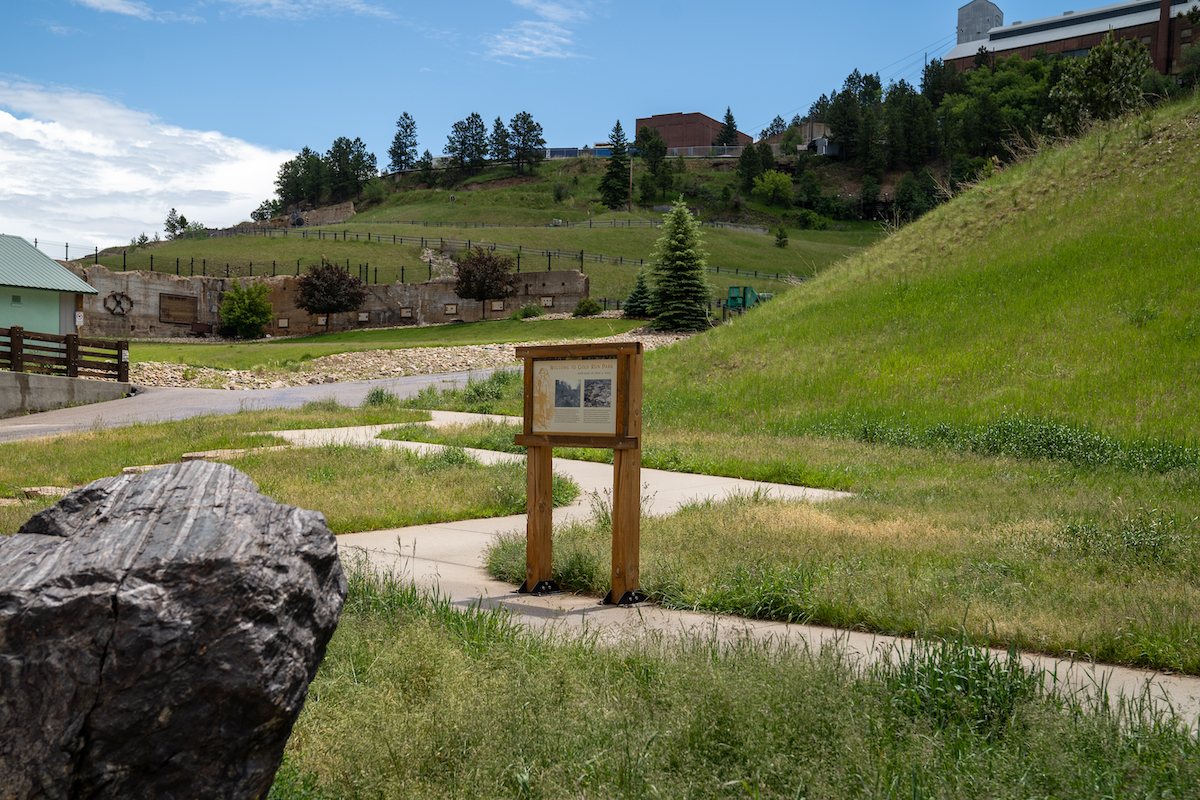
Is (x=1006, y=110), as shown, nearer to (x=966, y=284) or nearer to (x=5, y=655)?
(x=966, y=284)

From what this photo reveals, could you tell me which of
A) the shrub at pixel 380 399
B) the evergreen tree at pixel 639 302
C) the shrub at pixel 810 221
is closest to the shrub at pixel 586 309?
the evergreen tree at pixel 639 302

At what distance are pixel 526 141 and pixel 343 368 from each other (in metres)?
133

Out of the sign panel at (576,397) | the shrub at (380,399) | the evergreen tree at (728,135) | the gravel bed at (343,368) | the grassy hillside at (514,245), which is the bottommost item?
the shrub at (380,399)

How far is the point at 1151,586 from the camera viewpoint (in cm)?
550

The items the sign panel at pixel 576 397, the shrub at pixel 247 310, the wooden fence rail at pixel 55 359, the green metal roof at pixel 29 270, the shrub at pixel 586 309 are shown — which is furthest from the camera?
the shrub at pixel 247 310

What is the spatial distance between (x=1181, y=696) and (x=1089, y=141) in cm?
2533

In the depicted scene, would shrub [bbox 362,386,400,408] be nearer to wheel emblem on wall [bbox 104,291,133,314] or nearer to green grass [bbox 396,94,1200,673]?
green grass [bbox 396,94,1200,673]

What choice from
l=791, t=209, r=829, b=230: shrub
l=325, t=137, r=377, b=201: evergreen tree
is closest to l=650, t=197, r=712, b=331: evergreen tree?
l=791, t=209, r=829, b=230: shrub

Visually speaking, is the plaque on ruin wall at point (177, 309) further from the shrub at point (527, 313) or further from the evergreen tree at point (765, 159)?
the evergreen tree at point (765, 159)

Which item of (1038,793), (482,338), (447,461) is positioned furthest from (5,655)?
(482,338)

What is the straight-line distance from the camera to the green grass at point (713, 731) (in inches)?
120

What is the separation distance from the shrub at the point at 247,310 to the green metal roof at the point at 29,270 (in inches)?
733

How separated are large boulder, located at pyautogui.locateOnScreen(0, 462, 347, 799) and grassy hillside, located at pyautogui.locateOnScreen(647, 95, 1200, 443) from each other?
536 inches

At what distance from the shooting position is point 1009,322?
701 inches
